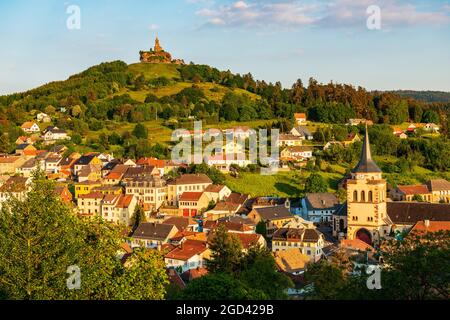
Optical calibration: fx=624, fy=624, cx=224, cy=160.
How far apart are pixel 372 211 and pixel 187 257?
1553cm

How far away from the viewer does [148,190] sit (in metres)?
59.3

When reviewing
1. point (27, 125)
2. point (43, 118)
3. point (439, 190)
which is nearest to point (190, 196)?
point (439, 190)

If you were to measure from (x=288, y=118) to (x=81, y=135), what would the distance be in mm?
29994

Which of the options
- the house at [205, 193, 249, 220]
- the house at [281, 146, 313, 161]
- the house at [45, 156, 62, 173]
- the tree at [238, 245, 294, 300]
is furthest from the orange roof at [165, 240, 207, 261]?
the house at [45, 156, 62, 173]

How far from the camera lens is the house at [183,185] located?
60.9 meters

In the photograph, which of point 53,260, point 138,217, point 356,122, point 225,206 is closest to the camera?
point 53,260

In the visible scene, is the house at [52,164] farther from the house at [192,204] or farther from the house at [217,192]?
the house at [217,192]

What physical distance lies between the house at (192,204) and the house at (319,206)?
9.33m

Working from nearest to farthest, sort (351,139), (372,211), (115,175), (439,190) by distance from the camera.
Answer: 1. (372,211)
2. (439,190)
3. (115,175)
4. (351,139)

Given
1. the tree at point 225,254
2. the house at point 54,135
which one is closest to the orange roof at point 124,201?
the tree at point 225,254

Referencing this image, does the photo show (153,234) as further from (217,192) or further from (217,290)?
(217,290)

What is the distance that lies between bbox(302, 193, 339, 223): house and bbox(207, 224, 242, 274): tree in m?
21.2

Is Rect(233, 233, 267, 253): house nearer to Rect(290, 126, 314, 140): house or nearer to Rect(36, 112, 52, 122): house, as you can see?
Rect(290, 126, 314, 140): house
